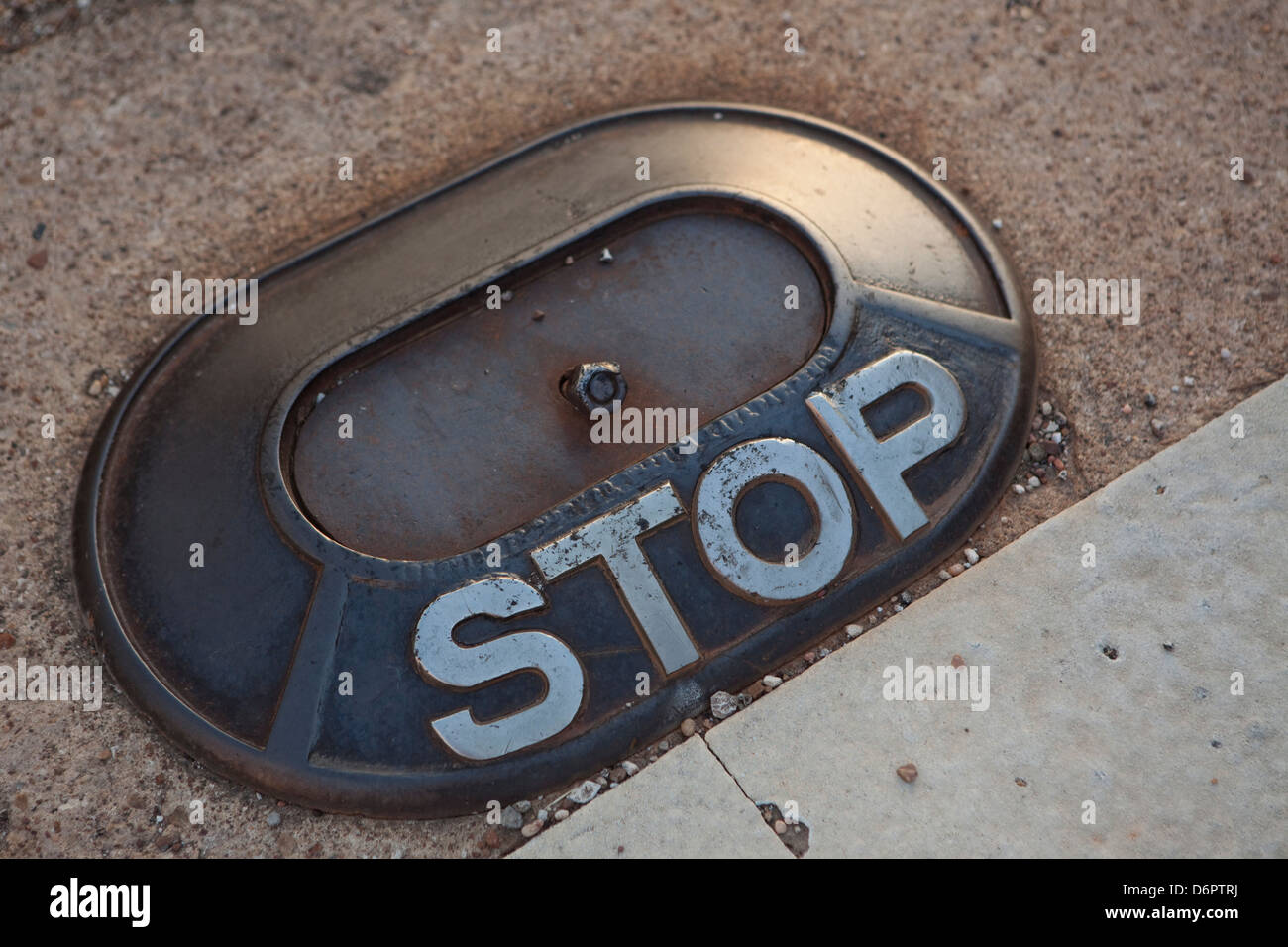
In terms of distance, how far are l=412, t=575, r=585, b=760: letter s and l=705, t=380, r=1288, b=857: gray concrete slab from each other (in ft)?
1.11

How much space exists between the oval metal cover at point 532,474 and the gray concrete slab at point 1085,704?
0.70 feet

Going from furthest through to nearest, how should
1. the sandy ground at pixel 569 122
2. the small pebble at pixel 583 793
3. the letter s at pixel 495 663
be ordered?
1. the sandy ground at pixel 569 122
2. the small pebble at pixel 583 793
3. the letter s at pixel 495 663

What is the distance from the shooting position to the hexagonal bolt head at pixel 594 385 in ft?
8.38

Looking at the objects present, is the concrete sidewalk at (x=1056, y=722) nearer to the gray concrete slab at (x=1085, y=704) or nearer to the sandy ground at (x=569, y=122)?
the gray concrete slab at (x=1085, y=704)

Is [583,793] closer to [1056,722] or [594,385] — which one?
[594,385]

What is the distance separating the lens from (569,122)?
333 cm

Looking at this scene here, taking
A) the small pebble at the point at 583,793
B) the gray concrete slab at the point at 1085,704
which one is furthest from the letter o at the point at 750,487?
the small pebble at the point at 583,793

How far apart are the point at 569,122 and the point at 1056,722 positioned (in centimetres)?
259

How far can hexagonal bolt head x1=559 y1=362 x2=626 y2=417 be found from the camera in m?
2.55

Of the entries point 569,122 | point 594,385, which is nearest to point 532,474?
point 594,385

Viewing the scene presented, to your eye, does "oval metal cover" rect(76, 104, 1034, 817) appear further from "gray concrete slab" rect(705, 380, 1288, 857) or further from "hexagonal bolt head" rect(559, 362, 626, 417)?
"gray concrete slab" rect(705, 380, 1288, 857)

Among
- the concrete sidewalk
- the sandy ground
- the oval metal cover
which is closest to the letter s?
the oval metal cover

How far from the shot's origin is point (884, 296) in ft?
9.10

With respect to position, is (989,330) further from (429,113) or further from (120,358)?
(120,358)
